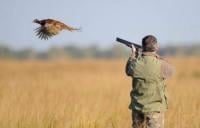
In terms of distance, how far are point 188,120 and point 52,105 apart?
256cm

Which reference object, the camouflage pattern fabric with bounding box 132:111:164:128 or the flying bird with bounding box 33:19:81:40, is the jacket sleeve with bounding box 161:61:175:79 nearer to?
the camouflage pattern fabric with bounding box 132:111:164:128

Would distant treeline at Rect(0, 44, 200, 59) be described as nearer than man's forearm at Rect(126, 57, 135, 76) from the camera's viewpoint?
No

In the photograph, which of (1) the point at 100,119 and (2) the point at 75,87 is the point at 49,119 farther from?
(2) the point at 75,87

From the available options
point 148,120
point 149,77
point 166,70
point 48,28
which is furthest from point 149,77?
point 48,28

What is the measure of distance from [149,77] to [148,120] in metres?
0.50

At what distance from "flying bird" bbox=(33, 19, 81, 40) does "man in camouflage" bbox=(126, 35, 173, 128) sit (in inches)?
33.4

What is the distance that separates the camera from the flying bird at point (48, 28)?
275 inches

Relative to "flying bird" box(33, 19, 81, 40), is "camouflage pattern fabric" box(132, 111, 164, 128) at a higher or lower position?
lower

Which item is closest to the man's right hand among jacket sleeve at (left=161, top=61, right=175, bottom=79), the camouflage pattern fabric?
jacket sleeve at (left=161, top=61, right=175, bottom=79)

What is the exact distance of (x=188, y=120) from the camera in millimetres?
8781

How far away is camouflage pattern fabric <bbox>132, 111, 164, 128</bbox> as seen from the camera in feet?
23.4

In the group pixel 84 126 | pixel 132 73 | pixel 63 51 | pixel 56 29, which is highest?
pixel 63 51

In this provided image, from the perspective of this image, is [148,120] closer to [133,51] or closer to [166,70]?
[166,70]

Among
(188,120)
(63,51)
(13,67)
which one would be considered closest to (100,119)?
(188,120)
